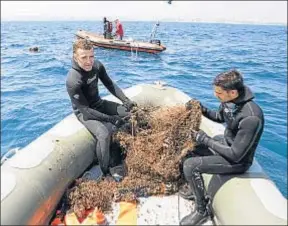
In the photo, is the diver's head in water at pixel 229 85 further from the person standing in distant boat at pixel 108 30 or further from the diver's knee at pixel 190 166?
the person standing in distant boat at pixel 108 30

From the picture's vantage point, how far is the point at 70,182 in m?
4.23

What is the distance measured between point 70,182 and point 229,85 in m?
2.31

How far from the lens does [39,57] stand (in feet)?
65.0

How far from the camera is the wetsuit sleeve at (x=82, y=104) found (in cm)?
447

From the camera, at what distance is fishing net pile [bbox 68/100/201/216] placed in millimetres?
4125

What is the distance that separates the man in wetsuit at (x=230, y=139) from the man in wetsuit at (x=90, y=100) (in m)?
1.24

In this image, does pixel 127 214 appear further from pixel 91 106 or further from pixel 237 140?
pixel 91 106

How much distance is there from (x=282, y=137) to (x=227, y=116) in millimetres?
4879

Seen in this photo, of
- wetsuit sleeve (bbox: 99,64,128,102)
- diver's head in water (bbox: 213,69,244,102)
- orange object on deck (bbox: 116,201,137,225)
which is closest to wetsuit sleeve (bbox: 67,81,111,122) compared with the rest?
wetsuit sleeve (bbox: 99,64,128,102)

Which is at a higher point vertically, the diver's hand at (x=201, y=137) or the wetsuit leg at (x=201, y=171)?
the diver's hand at (x=201, y=137)

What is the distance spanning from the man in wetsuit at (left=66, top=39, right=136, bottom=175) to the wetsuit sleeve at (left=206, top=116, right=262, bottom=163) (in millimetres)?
1729

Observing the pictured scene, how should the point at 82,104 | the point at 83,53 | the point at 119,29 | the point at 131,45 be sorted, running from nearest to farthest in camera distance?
1. the point at 83,53
2. the point at 82,104
3. the point at 131,45
4. the point at 119,29

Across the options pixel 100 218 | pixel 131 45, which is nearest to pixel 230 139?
pixel 100 218

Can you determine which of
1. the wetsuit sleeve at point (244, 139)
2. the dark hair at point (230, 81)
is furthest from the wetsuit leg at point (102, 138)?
the dark hair at point (230, 81)
